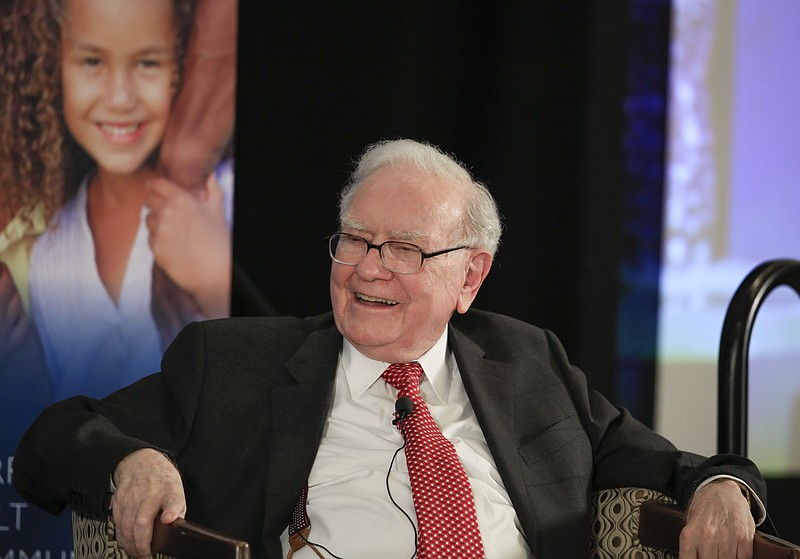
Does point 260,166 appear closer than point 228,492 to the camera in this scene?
No

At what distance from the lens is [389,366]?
264 cm

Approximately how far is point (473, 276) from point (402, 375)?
1.15ft

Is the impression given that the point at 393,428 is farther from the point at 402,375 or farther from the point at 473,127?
the point at 473,127

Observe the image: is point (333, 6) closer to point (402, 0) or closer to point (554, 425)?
point (402, 0)

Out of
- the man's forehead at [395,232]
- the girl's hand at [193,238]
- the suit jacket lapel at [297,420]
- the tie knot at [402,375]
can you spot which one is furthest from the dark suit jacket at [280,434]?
the girl's hand at [193,238]

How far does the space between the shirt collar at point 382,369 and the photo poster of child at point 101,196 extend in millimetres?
722

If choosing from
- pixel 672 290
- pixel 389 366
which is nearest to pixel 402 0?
pixel 672 290

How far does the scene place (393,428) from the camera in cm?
258

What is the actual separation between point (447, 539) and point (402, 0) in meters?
2.40

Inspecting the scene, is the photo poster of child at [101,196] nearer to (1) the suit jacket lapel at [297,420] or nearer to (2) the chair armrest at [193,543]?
(1) the suit jacket lapel at [297,420]

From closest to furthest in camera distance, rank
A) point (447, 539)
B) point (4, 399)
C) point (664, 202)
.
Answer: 1. point (447, 539)
2. point (4, 399)
3. point (664, 202)

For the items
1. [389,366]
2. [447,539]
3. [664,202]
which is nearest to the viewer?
[447,539]

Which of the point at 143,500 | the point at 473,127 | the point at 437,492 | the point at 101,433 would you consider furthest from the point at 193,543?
the point at 473,127

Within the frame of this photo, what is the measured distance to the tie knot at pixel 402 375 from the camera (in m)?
2.61
